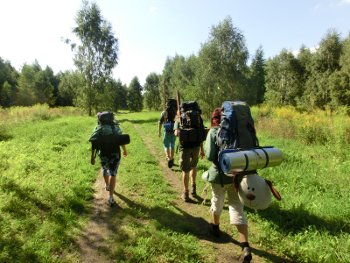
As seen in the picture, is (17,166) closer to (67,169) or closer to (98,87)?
(67,169)

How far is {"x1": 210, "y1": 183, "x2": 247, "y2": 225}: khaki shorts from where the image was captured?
195 inches

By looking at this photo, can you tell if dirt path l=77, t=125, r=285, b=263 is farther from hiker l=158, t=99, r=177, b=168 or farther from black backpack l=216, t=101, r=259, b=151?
hiker l=158, t=99, r=177, b=168

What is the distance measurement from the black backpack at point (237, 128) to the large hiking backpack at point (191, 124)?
240cm

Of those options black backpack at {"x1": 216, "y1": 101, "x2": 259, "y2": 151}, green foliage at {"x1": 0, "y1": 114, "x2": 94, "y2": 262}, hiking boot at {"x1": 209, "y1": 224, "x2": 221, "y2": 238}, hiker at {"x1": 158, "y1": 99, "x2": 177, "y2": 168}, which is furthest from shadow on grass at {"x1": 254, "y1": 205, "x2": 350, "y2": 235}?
hiker at {"x1": 158, "y1": 99, "x2": 177, "y2": 168}

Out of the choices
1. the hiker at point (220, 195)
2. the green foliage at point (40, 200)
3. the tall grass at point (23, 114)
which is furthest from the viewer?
the tall grass at point (23, 114)

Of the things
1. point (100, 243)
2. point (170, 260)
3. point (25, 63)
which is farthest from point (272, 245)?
point (25, 63)

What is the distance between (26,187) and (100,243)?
344cm

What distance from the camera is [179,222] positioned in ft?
21.1

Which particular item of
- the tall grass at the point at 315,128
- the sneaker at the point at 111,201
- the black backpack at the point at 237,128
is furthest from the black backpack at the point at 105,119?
the tall grass at the point at 315,128

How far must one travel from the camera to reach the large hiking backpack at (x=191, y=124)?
285 inches

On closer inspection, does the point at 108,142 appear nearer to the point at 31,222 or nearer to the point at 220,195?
the point at 31,222

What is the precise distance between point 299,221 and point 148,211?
10.6 feet

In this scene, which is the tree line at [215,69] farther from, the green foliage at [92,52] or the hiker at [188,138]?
the hiker at [188,138]

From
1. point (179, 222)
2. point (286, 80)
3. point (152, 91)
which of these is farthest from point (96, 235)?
point (152, 91)
